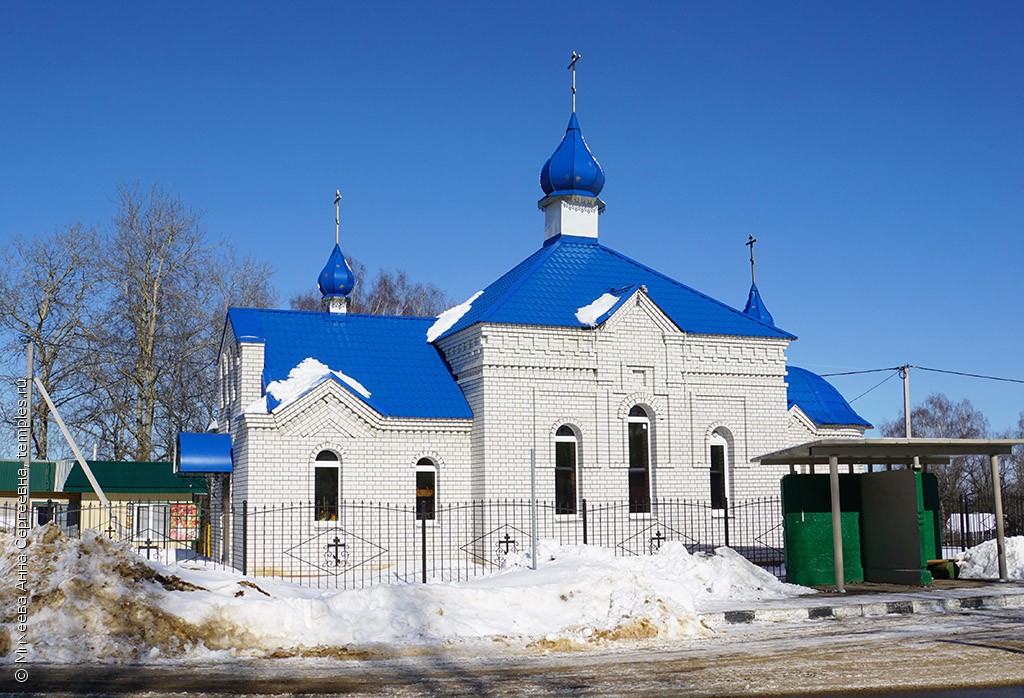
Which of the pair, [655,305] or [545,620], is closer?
[545,620]

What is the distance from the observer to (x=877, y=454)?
17812 millimetres

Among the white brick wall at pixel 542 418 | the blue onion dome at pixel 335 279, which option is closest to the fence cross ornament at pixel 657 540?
the white brick wall at pixel 542 418

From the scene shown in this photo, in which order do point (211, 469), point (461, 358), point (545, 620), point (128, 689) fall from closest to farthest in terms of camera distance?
point (128, 689) → point (545, 620) → point (211, 469) → point (461, 358)

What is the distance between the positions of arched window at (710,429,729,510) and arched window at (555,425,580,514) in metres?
3.61

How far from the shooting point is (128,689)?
30.0ft

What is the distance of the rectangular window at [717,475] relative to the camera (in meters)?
24.3

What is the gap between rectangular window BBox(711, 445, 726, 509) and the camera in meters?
24.3

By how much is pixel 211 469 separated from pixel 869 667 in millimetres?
15386

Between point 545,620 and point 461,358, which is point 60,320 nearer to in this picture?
point 461,358

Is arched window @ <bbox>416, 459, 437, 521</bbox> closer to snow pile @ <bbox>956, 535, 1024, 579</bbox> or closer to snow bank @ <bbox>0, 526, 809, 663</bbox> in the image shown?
snow bank @ <bbox>0, 526, 809, 663</bbox>

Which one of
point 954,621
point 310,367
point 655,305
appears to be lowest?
point 954,621

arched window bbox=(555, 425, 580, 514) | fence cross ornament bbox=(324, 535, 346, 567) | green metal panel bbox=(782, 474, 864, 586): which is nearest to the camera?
green metal panel bbox=(782, 474, 864, 586)

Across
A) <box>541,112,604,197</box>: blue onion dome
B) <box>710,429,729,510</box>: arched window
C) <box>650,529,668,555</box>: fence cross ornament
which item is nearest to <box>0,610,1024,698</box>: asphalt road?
<box>650,529,668,555</box>: fence cross ornament

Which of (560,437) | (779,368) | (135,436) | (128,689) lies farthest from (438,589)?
(135,436)
